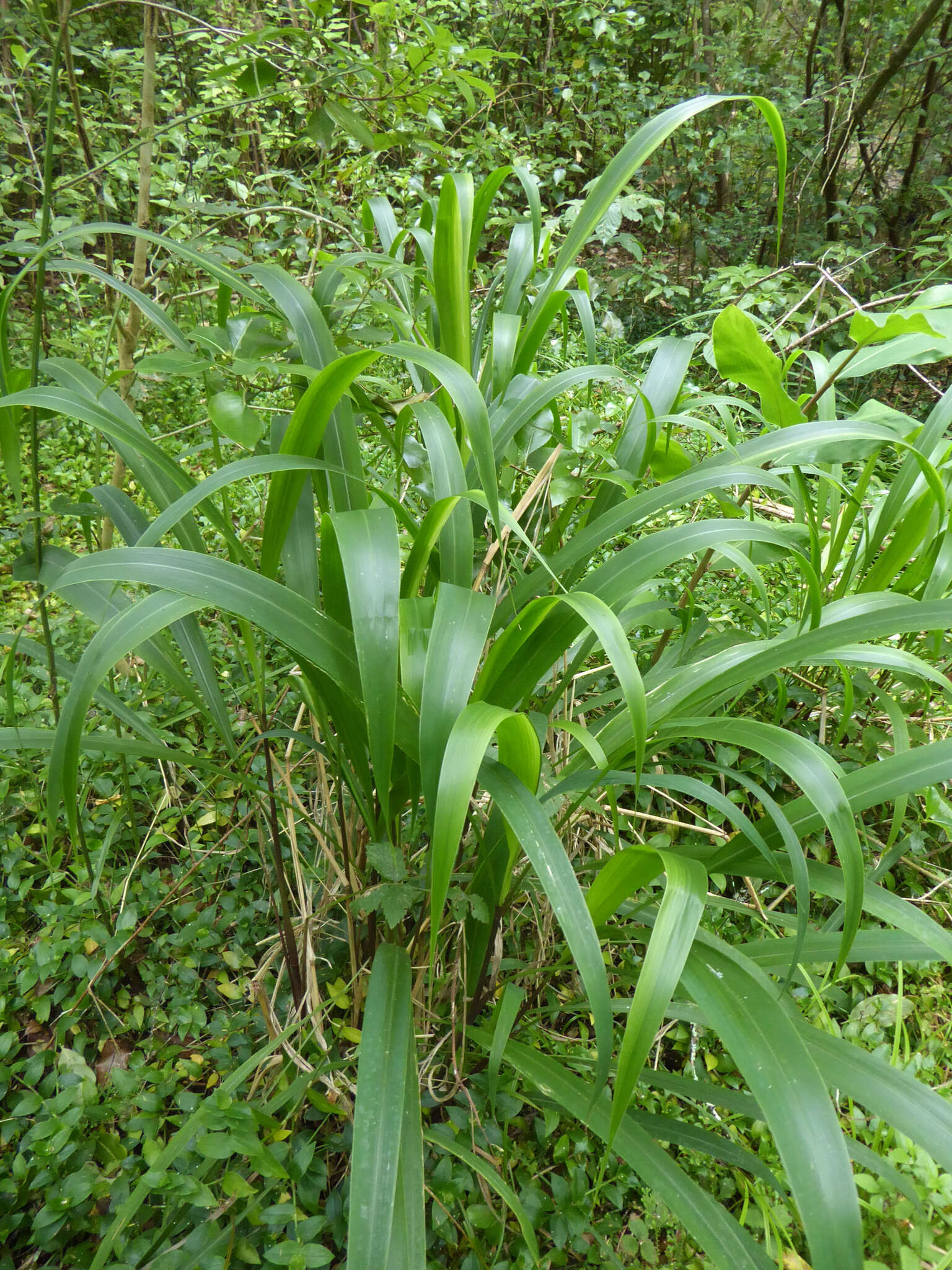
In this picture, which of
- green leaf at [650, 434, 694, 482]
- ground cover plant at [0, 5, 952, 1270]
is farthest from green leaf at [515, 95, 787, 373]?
green leaf at [650, 434, 694, 482]

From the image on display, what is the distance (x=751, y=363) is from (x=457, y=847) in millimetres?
694

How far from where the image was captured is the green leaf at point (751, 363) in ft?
2.85

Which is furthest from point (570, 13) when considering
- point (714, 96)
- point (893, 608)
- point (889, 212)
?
point (893, 608)

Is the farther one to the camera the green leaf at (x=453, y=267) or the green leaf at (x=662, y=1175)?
the green leaf at (x=453, y=267)

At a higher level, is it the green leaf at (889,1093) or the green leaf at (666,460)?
the green leaf at (666,460)

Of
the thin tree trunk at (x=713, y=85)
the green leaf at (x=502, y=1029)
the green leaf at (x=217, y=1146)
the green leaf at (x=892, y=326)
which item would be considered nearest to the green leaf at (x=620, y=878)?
the green leaf at (x=502, y=1029)

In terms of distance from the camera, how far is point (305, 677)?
2.36 feet

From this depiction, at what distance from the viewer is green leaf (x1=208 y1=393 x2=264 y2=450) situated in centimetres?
69

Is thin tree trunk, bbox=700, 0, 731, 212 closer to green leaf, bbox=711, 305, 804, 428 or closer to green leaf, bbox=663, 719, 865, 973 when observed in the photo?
green leaf, bbox=711, 305, 804, 428

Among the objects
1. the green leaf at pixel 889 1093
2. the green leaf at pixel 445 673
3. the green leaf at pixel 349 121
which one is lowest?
the green leaf at pixel 889 1093

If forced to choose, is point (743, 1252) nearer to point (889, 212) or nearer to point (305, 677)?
point (305, 677)

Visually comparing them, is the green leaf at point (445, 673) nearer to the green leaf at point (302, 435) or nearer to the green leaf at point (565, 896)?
the green leaf at point (565, 896)

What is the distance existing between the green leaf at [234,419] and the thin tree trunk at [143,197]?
33 centimetres

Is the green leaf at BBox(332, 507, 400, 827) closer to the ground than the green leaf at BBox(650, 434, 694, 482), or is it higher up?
closer to the ground
